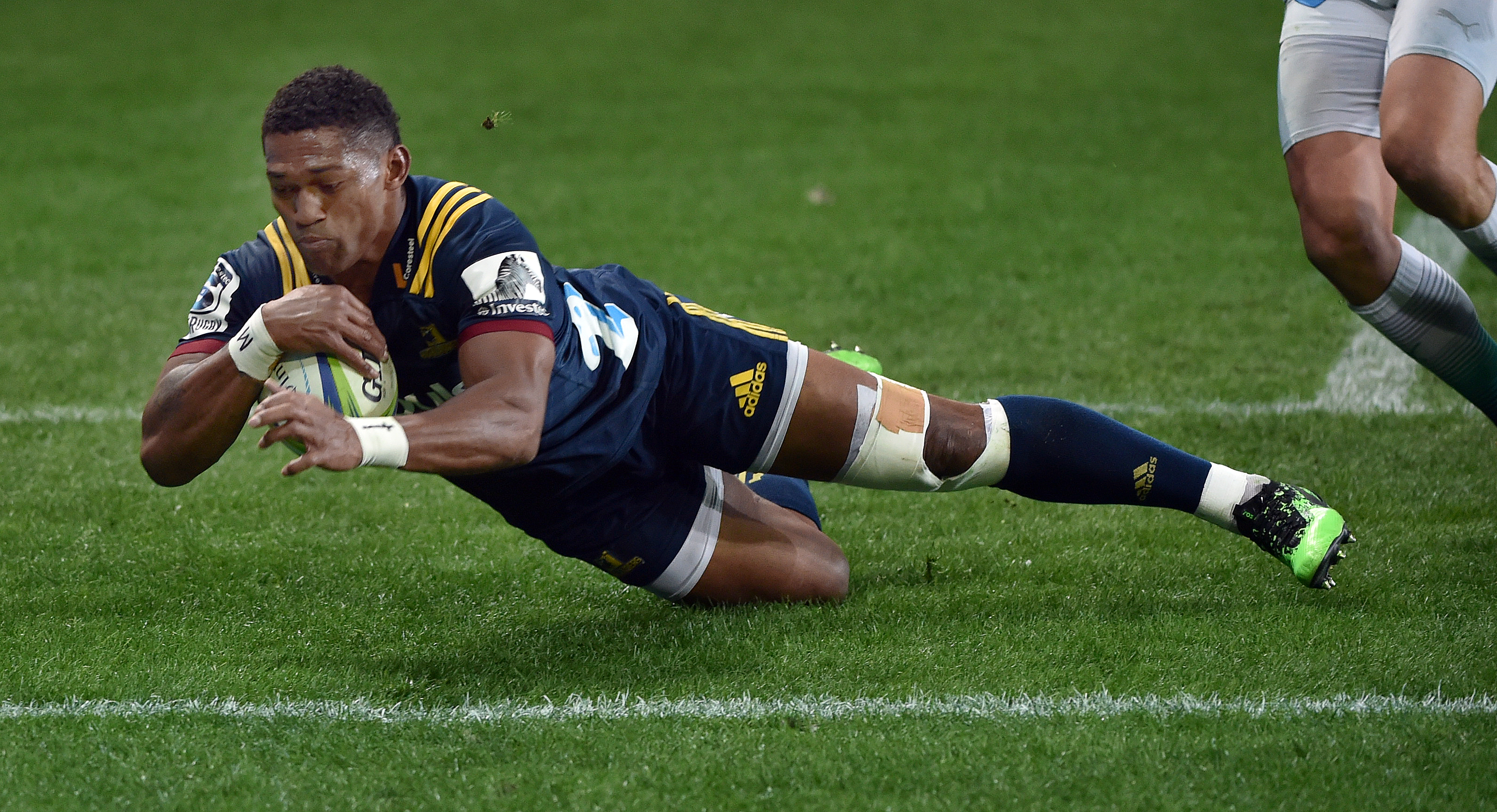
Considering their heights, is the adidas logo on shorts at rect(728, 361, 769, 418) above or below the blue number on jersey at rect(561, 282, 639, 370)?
below

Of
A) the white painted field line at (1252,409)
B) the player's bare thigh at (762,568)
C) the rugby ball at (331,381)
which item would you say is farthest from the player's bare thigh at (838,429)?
the white painted field line at (1252,409)

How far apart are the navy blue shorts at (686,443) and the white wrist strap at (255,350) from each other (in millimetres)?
832

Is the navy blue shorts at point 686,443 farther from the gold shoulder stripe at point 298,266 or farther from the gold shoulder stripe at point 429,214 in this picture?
the gold shoulder stripe at point 298,266

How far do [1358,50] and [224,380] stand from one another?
3276 millimetres

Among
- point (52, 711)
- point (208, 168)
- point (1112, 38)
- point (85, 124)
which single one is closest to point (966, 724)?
point (52, 711)

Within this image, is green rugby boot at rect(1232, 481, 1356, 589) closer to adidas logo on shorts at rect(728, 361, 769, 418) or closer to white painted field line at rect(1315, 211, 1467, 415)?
adidas logo on shorts at rect(728, 361, 769, 418)

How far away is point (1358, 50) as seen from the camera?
4.16m

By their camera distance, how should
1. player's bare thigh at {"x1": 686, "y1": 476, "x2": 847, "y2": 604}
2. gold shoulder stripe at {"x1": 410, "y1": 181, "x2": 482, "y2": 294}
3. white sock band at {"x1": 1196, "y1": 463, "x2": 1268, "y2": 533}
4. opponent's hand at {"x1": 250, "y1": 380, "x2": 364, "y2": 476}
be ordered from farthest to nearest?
player's bare thigh at {"x1": 686, "y1": 476, "x2": 847, "y2": 604} → white sock band at {"x1": 1196, "y1": 463, "x2": 1268, "y2": 533} → gold shoulder stripe at {"x1": 410, "y1": 181, "x2": 482, "y2": 294} → opponent's hand at {"x1": 250, "y1": 380, "x2": 364, "y2": 476}

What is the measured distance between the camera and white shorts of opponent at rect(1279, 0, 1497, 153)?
388 cm

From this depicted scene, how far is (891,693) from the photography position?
10.6 ft

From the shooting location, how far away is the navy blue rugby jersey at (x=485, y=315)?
318 cm

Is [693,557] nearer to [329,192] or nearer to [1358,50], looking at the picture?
[329,192]

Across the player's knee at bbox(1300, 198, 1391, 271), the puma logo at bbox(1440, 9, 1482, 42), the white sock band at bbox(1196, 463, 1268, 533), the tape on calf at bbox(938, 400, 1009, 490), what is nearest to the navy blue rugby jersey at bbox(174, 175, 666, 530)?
the tape on calf at bbox(938, 400, 1009, 490)

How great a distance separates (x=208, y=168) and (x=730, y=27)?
5789 mm
